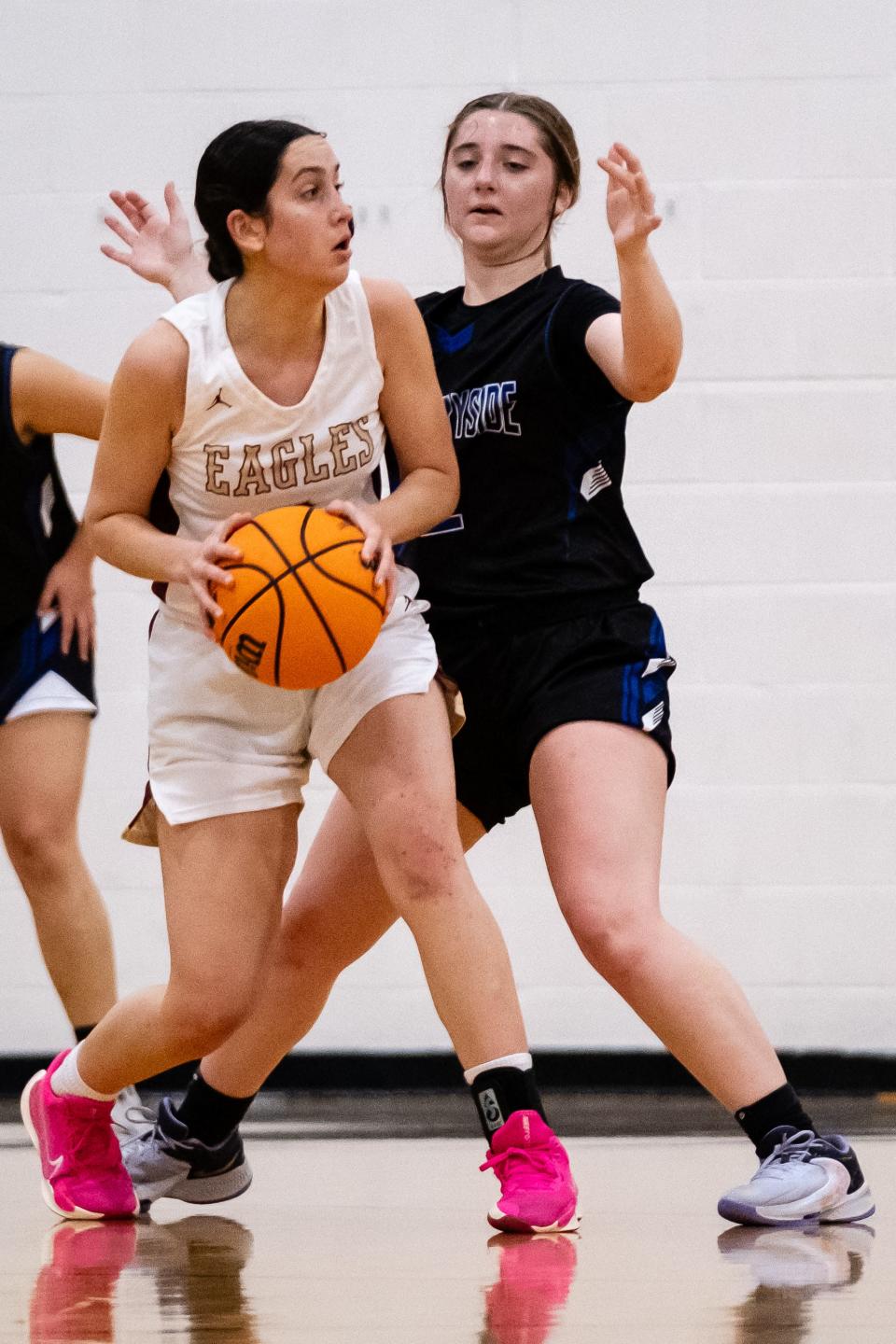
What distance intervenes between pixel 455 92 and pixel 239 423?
2.47 meters

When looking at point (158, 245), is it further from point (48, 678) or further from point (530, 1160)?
point (530, 1160)

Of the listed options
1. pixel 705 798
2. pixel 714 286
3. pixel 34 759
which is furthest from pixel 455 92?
pixel 34 759

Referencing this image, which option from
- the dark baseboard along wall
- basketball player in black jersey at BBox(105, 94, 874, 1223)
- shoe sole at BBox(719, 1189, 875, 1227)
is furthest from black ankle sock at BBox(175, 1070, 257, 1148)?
the dark baseboard along wall

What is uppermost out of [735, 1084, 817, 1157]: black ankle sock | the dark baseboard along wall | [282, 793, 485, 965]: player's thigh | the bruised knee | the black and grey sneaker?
[282, 793, 485, 965]: player's thigh

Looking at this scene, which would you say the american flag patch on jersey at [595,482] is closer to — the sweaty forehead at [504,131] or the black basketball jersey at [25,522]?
the sweaty forehead at [504,131]

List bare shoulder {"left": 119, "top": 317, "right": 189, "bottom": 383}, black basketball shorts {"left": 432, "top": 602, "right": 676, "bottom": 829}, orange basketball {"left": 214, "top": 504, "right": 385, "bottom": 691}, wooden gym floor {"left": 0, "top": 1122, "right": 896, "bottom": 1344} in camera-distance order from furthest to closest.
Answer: black basketball shorts {"left": 432, "top": 602, "right": 676, "bottom": 829}
bare shoulder {"left": 119, "top": 317, "right": 189, "bottom": 383}
orange basketball {"left": 214, "top": 504, "right": 385, "bottom": 691}
wooden gym floor {"left": 0, "top": 1122, "right": 896, "bottom": 1344}

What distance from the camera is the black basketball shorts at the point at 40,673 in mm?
3461

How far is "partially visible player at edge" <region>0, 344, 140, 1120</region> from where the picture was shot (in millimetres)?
3461

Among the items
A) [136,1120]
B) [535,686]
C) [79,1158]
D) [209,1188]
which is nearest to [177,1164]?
[209,1188]

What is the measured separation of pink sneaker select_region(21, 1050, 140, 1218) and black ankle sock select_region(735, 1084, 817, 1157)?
0.98 metres

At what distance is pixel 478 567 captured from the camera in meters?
2.87

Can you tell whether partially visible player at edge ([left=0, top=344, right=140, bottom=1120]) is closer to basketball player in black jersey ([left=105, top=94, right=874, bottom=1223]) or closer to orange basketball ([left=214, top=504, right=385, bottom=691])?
basketball player in black jersey ([left=105, top=94, right=874, bottom=1223])

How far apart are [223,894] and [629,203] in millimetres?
1135

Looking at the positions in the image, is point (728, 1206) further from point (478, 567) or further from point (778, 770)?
point (778, 770)
